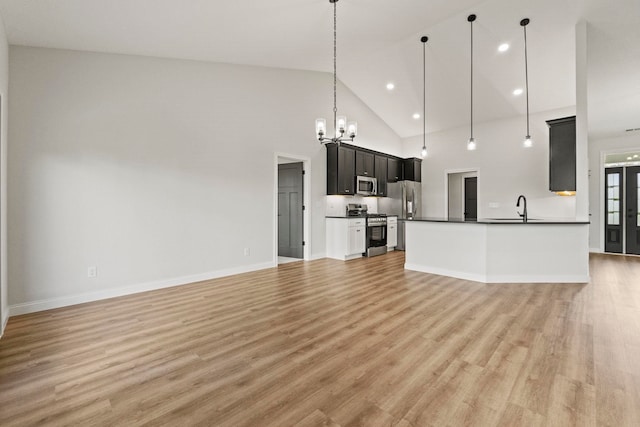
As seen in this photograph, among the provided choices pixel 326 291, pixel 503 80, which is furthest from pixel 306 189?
pixel 503 80

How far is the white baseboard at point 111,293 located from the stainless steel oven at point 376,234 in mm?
2902

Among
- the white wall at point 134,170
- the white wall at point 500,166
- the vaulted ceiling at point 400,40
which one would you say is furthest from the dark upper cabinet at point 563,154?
the white wall at point 134,170

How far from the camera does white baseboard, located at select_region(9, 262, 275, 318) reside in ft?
10.5

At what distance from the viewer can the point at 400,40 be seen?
5145 millimetres

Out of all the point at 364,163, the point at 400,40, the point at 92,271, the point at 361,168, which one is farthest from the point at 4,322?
the point at 400,40

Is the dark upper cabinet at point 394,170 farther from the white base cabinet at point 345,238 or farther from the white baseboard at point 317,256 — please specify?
the white baseboard at point 317,256

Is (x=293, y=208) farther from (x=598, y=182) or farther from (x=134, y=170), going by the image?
(x=598, y=182)

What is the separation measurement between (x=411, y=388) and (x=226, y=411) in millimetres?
1096

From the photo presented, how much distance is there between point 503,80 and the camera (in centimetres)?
580

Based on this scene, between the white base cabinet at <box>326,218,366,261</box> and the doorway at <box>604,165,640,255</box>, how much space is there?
247 inches

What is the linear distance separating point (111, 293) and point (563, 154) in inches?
296

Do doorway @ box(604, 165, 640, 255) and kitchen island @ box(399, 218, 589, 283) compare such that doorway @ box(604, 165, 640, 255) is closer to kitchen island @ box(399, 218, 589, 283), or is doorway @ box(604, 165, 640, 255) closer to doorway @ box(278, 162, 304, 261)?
kitchen island @ box(399, 218, 589, 283)

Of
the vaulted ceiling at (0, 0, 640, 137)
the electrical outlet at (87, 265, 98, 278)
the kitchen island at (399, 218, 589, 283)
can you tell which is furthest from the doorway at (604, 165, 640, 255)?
the electrical outlet at (87, 265, 98, 278)

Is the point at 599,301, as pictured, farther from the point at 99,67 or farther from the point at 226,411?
the point at 99,67
